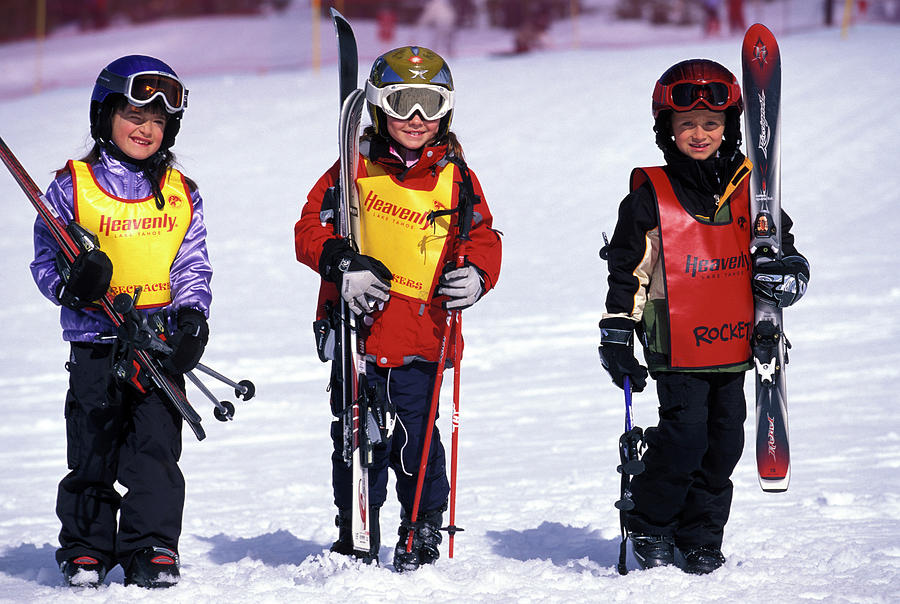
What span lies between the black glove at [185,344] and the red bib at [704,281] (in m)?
1.66

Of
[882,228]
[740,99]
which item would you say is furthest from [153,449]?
[882,228]

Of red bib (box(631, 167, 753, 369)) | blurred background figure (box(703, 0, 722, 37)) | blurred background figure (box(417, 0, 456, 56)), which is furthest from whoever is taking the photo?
blurred background figure (box(703, 0, 722, 37))

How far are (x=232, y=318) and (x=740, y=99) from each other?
6.71m

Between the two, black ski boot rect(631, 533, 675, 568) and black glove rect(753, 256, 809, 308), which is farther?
black ski boot rect(631, 533, 675, 568)

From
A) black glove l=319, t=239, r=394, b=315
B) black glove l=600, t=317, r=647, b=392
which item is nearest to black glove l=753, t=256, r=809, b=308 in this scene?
black glove l=600, t=317, r=647, b=392

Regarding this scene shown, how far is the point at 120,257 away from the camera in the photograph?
3.83 metres

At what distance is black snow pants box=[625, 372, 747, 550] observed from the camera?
13.0 ft

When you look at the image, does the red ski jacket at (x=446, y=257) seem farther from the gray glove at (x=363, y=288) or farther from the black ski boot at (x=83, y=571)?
the black ski boot at (x=83, y=571)

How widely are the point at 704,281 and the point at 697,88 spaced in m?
0.69

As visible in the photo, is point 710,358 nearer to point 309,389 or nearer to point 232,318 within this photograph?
point 309,389

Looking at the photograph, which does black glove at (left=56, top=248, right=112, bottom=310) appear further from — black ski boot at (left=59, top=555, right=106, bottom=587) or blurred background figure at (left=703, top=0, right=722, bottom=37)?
blurred background figure at (left=703, top=0, right=722, bottom=37)

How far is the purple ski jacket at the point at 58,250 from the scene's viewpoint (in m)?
3.79

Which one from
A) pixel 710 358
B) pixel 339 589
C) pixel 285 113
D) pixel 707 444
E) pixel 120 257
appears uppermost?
pixel 285 113

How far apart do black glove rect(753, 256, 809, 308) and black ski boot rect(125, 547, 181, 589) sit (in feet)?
7.57
